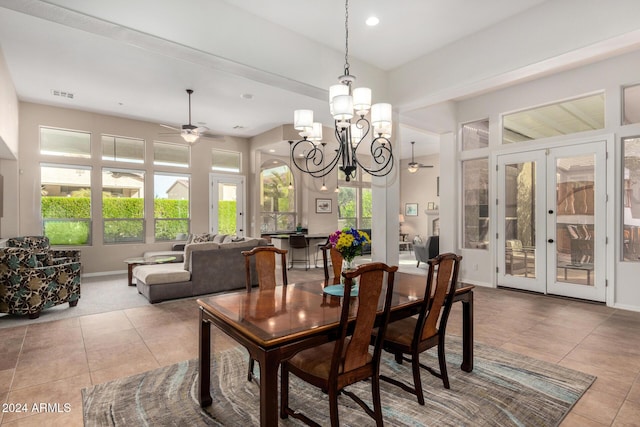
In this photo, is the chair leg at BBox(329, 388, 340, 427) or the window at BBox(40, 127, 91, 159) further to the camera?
the window at BBox(40, 127, 91, 159)

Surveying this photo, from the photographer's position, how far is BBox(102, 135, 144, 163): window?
7465 millimetres

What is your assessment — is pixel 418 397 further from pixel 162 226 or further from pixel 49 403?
pixel 162 226

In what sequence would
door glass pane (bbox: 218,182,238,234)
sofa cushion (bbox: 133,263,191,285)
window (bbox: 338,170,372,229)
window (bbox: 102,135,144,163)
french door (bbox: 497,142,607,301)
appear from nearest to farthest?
french door (bbox: 497,142,607,301) → sofa cushion (bbox: 133,263,191,285) → window (bbox: 102,135,144,163) → door glass pane (bbox: 218,182,238,234) → window (bbox: 338,170,372,229)

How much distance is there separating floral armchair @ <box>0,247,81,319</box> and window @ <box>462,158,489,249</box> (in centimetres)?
636

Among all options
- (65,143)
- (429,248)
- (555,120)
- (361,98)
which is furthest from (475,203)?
(65,143)

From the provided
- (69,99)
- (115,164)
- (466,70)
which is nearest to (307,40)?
(466,70)

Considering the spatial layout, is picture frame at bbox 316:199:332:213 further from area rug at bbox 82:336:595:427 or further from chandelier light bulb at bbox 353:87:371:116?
area rug at bbox 82:336:595:427

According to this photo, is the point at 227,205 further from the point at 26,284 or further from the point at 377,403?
the point at 377,403

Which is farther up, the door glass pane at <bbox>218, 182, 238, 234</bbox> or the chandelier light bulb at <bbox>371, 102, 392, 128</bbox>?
the chandelier light bulb at <bbox>371, 102, 392, 128</bbox>

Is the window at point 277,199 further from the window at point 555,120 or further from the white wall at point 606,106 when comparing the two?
the window at point 555,120

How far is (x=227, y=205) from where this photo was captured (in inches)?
363

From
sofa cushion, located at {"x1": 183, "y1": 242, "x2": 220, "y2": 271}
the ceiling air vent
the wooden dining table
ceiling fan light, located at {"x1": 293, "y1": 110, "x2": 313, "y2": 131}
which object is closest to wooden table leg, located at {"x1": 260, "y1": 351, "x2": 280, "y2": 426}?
the wooden dining table

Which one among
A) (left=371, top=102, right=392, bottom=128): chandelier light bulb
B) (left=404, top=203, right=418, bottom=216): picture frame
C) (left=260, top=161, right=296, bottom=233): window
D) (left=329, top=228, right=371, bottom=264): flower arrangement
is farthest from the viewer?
(left=404, top=203, right=418, bottom=216): picture frame

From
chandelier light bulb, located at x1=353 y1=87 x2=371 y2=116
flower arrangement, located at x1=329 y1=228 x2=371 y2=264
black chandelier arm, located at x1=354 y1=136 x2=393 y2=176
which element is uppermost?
chandelier light bulb, located at x1=353 y1=87 x2=371 y2=116
